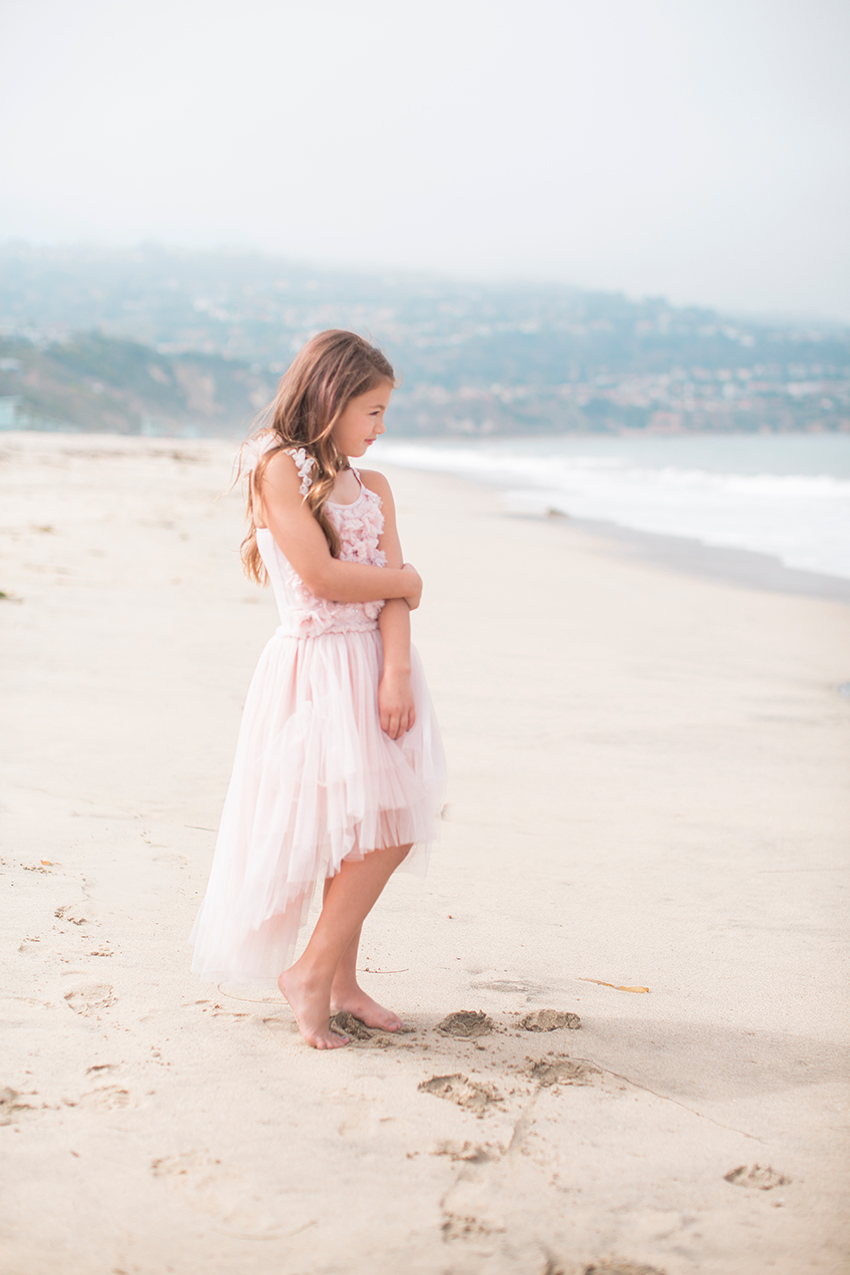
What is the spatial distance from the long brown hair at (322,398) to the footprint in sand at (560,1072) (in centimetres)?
107

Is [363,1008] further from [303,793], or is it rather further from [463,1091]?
[303,793]

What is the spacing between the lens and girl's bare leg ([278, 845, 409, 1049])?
1.92 meters

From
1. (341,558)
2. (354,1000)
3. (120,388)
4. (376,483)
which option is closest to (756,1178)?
(354,1000)

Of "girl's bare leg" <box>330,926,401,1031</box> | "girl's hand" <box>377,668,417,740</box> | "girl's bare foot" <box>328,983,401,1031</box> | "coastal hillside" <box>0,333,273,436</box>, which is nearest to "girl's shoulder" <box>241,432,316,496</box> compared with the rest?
"girl's hand" <box>377,668,417,740</box>

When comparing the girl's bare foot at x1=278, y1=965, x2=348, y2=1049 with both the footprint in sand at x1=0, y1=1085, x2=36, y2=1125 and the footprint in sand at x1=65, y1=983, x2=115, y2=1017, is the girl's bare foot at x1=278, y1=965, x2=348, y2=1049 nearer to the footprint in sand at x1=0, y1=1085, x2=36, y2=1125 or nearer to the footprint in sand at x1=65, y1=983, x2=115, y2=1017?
the footprint in sand at x1=65, y1=983, x2=115, y2=1017

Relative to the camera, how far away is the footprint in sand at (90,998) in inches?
75.5

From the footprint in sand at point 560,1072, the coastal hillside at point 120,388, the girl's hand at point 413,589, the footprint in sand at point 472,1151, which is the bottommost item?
the footprint in sand at point 560,1072

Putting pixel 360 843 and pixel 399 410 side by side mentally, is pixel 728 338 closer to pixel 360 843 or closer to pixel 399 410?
pixel 399 410

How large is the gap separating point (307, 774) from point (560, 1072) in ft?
2.42

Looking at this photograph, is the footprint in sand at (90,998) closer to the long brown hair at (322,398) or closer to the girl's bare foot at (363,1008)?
the girl's bare foot at (363,1008)

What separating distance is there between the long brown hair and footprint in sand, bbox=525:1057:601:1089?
107 cm

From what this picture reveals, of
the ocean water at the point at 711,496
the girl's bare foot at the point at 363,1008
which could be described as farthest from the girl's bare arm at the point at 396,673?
the ocean water at the point at 711,496

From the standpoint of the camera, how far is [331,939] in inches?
76.0

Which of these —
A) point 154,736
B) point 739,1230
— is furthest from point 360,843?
point 154,736
